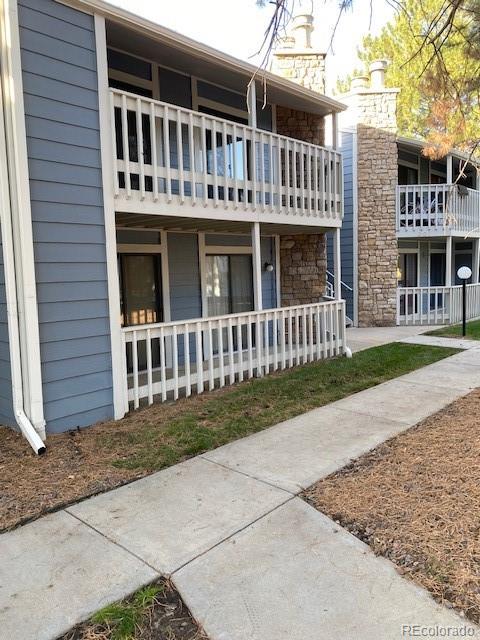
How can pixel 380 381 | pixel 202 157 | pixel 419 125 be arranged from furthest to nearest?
pixel 419 125 < pixel 380 381 < pixel 202 157

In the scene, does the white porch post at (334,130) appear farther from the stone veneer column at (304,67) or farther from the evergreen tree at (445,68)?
the stone veneer column at (304,67)

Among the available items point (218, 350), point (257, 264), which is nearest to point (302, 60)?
point (257, 264)

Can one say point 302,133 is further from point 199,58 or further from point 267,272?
point 199,58

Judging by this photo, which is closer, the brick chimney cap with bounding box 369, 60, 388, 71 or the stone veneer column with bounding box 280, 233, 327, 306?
the stone veneer column with bounding box 280, 233, 327, 306

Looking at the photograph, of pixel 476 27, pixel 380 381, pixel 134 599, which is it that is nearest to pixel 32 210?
pixel 134 599

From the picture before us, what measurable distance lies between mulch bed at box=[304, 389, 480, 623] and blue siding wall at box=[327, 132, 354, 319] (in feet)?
27.0

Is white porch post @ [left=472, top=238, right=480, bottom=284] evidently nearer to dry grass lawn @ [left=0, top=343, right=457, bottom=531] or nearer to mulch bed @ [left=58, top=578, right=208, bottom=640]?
dry grass lawn @ [left=0, top=343, right=457, bottom=531]

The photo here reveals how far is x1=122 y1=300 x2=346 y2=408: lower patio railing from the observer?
5.59 meters

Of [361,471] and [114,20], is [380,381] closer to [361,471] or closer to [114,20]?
[361,471]

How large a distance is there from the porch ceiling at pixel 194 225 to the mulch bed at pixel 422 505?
3610 mm

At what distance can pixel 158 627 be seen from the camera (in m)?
2.20

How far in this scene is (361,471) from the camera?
146 inches

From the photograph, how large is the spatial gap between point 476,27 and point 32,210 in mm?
5367

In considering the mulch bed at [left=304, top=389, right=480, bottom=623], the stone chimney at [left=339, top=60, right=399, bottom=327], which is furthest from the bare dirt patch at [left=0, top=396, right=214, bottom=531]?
the stone chimney at [left=339, top=60, right=399, bottom=327]
